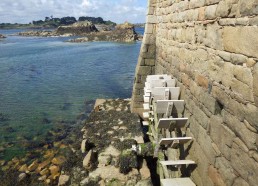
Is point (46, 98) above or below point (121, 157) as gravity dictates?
below

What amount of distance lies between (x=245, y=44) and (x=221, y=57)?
0.72 meters

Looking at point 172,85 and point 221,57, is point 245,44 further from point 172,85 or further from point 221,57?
point 172,85

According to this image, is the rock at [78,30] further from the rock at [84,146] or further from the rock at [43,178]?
the rock at [84,146]

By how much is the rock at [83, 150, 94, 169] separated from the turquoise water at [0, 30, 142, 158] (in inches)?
259

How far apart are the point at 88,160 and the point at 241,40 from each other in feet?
14.3

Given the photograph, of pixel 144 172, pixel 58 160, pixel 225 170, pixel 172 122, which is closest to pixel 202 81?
pixel 172 122

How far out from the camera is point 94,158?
626 cm

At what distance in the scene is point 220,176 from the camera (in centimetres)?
374

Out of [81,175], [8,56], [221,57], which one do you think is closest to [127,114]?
[81,175]

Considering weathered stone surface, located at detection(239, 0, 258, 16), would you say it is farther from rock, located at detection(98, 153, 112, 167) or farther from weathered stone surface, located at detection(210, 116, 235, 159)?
rock, located at detection(98, 153, 112, 167)

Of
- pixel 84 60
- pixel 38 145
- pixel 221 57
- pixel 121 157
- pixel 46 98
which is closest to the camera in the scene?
pixel 221 57

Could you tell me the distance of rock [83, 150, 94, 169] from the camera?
6.03 m

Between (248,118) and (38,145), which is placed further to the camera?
(38,145)

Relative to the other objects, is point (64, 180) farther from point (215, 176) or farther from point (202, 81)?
point (202, 81)
